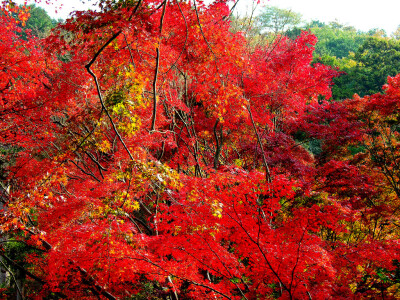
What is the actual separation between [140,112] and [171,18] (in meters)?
3.41

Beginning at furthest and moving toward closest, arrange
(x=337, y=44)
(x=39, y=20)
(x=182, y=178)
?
(x=337, y=44)
(x=39, y=20)
(x=182, y=178)

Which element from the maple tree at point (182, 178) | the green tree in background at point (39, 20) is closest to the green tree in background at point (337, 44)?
the maple tree at point (182, 178)

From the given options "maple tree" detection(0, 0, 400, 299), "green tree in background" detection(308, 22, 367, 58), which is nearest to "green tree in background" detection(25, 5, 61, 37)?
"maple tree" detection(0, 0, 400, 299)

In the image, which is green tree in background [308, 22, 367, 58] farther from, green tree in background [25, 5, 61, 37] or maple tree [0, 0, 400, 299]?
green tree in background [25, 5, 61, 37]

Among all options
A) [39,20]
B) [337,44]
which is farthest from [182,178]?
[337,44]

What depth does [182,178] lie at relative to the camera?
7559 mm

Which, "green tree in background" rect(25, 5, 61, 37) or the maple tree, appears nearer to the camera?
the maple tree

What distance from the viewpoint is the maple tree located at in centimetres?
509

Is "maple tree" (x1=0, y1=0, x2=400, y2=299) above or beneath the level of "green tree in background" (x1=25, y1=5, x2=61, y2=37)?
beneath

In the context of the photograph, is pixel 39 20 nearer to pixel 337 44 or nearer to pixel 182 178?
pixel 182 178

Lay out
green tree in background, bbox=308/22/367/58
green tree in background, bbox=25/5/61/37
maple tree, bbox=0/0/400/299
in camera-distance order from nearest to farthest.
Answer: maple tree, bbox=0/0/400/299 < green tree in background, bbox=25/5/61/37 < green tree in background, bbox=308/22/367/58

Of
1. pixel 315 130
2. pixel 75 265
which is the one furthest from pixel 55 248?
pixel 315 130

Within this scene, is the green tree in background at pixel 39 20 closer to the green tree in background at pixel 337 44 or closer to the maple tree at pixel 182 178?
the maple tree at pixel 182 178

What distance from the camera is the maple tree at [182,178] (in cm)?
509
